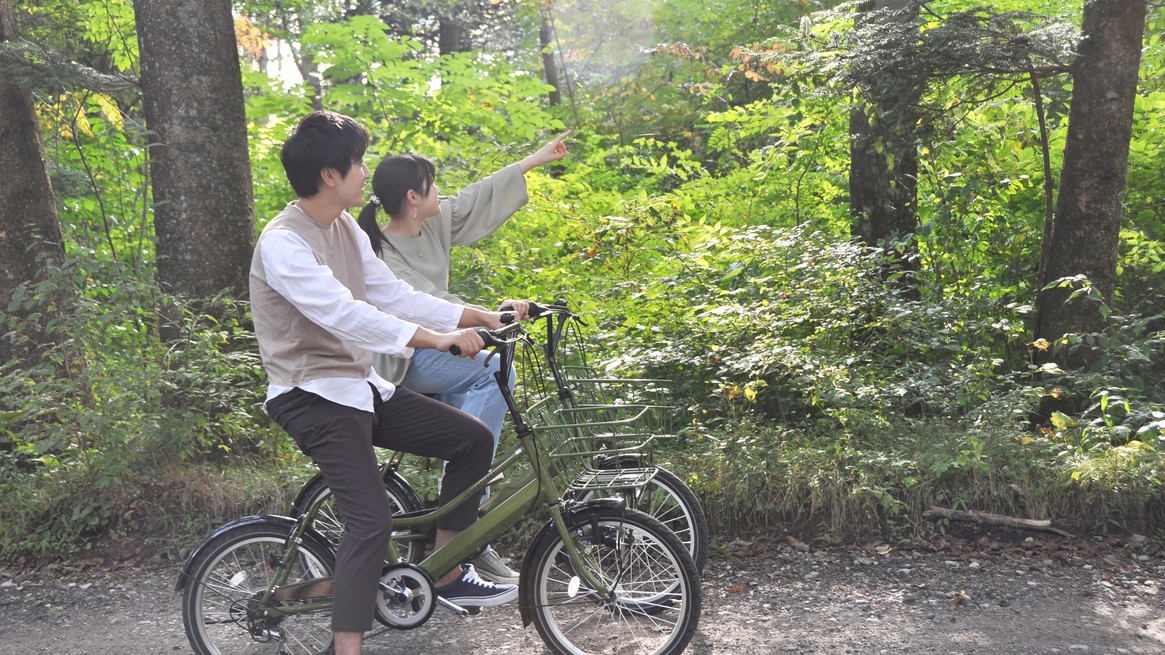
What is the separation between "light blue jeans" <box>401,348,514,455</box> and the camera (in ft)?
14.3

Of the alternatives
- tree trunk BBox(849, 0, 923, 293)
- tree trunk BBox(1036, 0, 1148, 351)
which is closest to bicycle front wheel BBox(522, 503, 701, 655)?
tree trunk BBox(849, 0, 923, 293)

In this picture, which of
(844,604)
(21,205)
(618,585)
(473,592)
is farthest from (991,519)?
(21,205)

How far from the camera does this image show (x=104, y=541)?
5840mm

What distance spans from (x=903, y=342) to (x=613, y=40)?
19633mm

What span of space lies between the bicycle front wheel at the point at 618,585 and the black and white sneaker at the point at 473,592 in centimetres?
30

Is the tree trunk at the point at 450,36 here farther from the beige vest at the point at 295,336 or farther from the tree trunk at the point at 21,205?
the beige vest at the point at 295,336

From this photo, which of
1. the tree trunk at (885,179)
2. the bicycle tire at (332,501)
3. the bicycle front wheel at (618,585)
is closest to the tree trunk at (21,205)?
the bicycle tire at (332,501)

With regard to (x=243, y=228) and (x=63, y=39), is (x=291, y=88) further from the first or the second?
(x=243, y=228)

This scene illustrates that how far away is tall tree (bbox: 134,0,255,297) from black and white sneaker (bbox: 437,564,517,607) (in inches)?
143

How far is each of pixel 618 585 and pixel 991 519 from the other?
251 cm

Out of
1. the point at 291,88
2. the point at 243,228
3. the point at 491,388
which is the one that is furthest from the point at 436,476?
the point at 291,88

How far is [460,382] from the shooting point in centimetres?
440

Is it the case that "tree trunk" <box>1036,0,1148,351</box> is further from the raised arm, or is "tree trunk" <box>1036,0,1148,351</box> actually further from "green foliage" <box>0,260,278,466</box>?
"green foliage" <box>0,260,278,466</box>

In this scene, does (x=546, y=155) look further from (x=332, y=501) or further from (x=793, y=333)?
(x=793, y=333)
